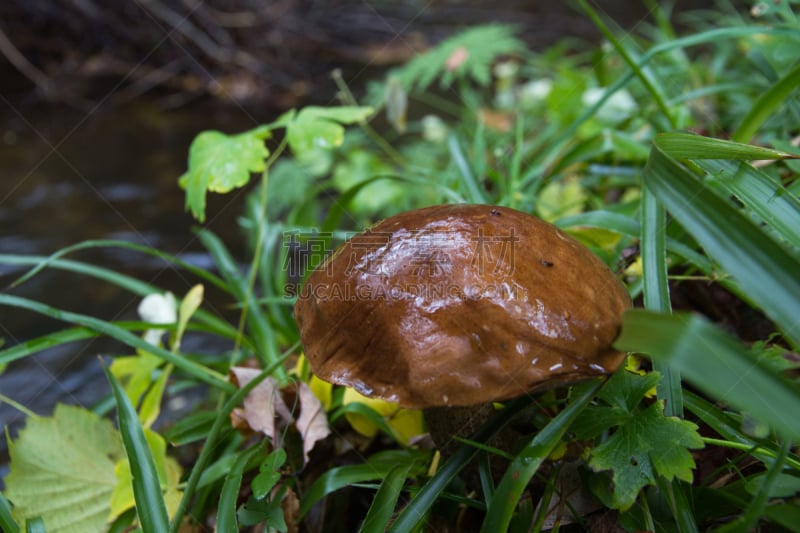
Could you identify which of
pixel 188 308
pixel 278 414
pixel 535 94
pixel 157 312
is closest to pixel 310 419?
pixel 278 414

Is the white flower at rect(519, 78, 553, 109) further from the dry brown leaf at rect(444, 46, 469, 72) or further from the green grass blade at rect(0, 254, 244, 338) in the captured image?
the green grass blade at rect(0, 254, 244, 338)

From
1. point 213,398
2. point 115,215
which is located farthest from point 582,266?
point 115,215

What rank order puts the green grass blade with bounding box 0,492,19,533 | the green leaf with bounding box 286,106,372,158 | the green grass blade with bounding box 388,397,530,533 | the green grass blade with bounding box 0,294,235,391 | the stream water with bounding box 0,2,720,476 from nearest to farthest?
the green grass blade with bounding box 388,397,530,533 → the green grass blade with bounding box 0,492,19,533 → the green grass blade with bounding box 0,294,235,391 → the green leaf with bounding box 286,106,372,158 → the stream water with bounding box 0,2,720,476

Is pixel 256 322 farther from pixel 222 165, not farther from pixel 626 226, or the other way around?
pixel 626 226

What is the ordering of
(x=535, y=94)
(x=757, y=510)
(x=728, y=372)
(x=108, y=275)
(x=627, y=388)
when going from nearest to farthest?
1. (x=728, y=372)
2. (x=757, y=510)
3. (x=627, y=388)
4. (x=108, y=275)
5. (x=535, y=94)

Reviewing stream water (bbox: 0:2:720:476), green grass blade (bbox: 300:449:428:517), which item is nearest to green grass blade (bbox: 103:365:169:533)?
green grass blade (bbox: 300:449:428:517)

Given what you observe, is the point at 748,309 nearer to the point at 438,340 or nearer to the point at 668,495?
the point at 668,495

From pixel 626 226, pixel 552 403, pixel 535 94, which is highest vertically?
pixel 535 94
